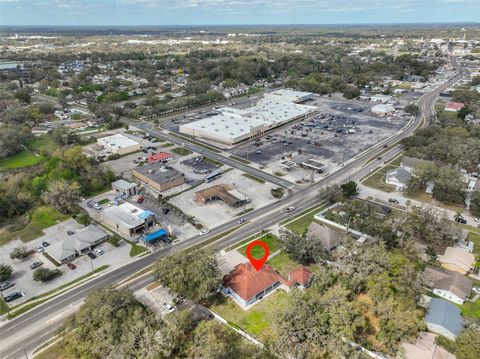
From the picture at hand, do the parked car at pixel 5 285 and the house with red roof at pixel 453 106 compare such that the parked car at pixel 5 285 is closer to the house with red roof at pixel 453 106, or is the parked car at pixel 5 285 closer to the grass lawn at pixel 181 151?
the grass lawn at pixel 181 151

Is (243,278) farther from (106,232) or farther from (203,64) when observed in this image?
(203,64)

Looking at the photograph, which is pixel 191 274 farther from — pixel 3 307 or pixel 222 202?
pixel 222 202

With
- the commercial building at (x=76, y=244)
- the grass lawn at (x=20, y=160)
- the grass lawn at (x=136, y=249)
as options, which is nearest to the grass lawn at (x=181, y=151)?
the grass lawn at (x=20, y=160)

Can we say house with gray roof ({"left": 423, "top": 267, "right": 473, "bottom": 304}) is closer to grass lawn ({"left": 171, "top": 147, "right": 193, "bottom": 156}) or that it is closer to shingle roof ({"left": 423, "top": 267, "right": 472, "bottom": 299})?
shingle roof ({"left": 423, "top": 267, "right": 472, "bottom": 299})

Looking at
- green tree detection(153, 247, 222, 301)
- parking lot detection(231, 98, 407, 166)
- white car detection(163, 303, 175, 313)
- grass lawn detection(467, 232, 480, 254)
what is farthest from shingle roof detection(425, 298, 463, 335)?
parking lot detection(231, 98, 407, 166)

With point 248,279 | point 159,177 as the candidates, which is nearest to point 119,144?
point 159,177
